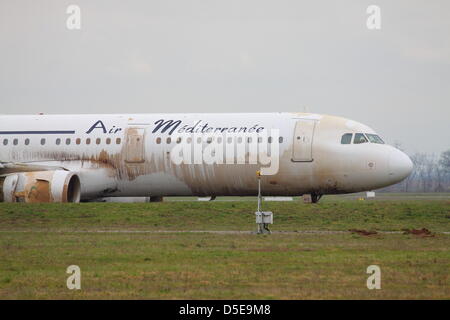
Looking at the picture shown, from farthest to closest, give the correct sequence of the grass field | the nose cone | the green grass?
the nose cone < the green grass < the grass field

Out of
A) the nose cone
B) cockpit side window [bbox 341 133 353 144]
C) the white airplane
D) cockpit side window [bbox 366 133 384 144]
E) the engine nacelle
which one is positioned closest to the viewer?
the nose cone

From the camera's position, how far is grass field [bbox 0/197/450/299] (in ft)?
66.0

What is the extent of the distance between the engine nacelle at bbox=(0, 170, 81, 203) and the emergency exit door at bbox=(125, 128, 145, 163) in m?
3.00

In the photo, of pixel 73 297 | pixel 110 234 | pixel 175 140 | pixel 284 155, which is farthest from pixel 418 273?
pixel 175 140

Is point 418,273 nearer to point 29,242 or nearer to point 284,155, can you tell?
point 29,242

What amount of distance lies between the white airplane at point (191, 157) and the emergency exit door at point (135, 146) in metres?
0.05

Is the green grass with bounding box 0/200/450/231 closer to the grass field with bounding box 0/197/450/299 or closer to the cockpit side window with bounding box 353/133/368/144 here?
the grass field with bounding box 0/197/450/299

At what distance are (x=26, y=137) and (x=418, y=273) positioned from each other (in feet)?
99.2

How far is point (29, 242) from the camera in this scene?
3017 cm

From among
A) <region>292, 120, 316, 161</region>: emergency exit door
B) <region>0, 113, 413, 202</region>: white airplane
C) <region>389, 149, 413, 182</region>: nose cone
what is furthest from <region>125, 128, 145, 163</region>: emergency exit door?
<region>389, 149, 413, 182</region>: nose cone

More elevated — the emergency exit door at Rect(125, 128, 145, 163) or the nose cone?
the emergency exit door at Rect(125, 128, 145, 163)

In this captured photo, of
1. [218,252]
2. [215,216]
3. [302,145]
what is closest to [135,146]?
[302,145]

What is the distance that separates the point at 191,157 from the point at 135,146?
292cm

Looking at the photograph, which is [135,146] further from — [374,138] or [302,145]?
[374,138]
